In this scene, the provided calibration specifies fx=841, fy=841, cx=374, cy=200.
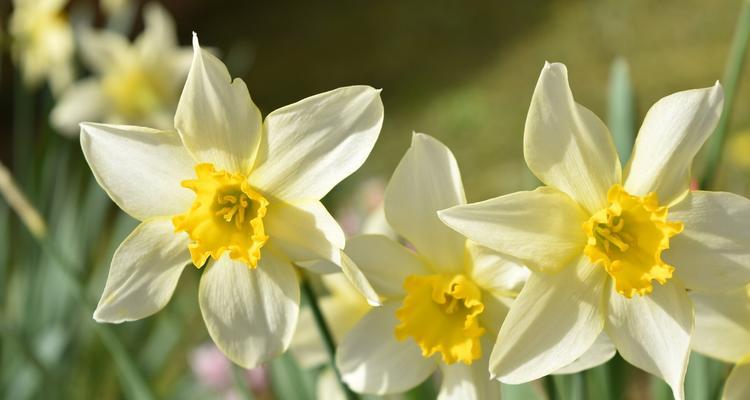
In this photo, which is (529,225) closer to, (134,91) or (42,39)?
(134,91)

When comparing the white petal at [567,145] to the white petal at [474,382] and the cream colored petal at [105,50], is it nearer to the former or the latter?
the white petal at [474,382]

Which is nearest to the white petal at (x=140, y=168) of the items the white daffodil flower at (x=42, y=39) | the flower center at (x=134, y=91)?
the flower center at (x=134, y=91)

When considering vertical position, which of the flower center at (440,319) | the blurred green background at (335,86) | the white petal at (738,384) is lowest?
the blurred green background at (335,86)

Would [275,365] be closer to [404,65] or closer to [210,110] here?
[210,110]

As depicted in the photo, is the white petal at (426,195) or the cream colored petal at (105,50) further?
the cream colored petal at (105,50)

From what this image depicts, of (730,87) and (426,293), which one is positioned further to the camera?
(730,87)

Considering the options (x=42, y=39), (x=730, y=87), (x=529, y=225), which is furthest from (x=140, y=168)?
(x=42, y=39)

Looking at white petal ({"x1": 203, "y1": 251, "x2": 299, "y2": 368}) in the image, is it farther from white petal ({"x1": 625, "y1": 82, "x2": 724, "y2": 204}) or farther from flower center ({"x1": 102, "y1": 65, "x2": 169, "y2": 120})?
flower center ({"x1": 102, "y1": 65, "x2": 169, "y2": 120})
